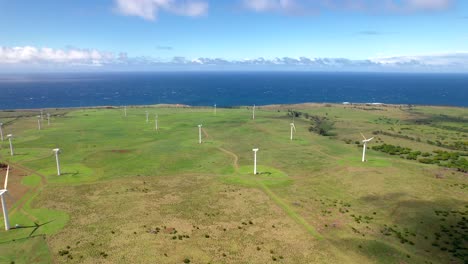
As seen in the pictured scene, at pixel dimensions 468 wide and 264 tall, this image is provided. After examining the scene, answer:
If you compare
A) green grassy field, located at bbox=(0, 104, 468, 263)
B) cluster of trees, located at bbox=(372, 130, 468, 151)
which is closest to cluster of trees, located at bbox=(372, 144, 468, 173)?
green grassy field, located at bbox=(0, 104, 468, 263)

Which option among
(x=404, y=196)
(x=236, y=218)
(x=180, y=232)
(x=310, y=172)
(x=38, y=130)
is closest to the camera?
(x=180, y=232)

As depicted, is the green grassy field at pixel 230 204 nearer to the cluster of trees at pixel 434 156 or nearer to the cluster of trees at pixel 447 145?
the cluster of trees at pixel 447 145

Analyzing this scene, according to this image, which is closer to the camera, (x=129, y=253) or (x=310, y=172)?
(x=129, y=253)

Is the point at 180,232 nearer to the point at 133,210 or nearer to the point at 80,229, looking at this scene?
the point at 133,210

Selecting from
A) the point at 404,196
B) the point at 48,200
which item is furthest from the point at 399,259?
the point at 48,200

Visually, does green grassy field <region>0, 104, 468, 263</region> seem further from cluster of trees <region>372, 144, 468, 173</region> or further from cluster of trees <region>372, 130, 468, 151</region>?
cluster of trees <region>372, 144, 468, 173</region>

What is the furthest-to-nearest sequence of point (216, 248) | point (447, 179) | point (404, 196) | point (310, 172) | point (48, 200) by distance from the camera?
point (310, 172), point (447, 179), point (404, 196), point (48, 200), point (216, 248)

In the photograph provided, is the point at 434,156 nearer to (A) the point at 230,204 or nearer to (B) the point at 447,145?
(B) the point at 447,145
